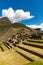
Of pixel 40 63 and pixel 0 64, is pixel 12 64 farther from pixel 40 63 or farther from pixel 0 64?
pixel 40 63

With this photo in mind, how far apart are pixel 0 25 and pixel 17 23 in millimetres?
22215

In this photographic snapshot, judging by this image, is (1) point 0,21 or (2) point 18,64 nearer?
(2) point 18,64

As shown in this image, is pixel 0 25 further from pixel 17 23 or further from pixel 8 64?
pixel 8 64

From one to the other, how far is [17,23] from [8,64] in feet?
563

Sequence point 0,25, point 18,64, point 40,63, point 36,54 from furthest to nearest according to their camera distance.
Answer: point 0,25 → point 36,54 → point 18,64 → point 40,63

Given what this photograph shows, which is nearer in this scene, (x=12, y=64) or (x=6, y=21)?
(x=12, y=64)

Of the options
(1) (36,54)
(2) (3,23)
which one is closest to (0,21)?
(2) (3,23)

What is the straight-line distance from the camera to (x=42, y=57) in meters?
16.0

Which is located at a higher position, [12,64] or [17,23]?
[17,23]

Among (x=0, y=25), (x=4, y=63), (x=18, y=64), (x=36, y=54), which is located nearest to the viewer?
(x=18, y=64)

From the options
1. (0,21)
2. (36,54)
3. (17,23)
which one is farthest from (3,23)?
(36,54)

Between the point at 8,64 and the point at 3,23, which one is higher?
the point at 3,23

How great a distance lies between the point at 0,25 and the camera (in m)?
180

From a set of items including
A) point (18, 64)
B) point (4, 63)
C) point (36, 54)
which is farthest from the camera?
point (36, 54)
